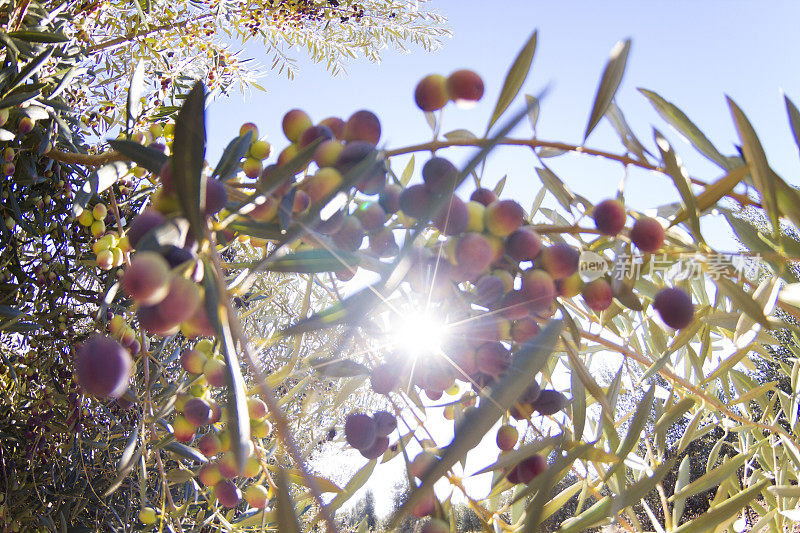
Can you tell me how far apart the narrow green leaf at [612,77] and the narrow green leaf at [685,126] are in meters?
0.13

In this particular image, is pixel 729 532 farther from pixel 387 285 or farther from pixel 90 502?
pixel 90 502

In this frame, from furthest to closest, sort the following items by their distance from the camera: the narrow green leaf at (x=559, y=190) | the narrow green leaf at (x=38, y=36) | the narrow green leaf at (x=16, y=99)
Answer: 1. the narrow green leaf at (x=38, y=36)
2. the narrow green leaf at (x=16, y=99)
3. the narrow green leaf at (x=559, y=190)

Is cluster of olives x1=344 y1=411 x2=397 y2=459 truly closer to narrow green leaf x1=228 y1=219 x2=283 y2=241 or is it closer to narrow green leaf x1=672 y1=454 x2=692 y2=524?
narrow green leaf x1=228 y1=219 x2=283 y2=241

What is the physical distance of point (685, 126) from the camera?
60 cm

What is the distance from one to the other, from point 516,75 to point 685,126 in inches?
9.2

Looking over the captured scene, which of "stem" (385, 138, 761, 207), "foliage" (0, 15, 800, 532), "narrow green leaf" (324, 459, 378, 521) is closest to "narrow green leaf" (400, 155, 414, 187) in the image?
"foliage" (0, 15, 800, 532)

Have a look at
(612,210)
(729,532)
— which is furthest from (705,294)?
(612,210)

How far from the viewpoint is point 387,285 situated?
0.34 m

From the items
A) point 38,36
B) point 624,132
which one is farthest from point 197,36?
point 624,132

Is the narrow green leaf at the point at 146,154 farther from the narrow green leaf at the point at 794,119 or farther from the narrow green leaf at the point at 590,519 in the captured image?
the narrow green leaf at the point at 794,119

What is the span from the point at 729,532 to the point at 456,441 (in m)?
0.75

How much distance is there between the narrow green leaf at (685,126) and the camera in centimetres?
58

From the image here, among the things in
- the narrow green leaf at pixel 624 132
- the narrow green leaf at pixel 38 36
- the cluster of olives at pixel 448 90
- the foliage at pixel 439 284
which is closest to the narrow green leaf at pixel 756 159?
the foliage at pixel 439 284

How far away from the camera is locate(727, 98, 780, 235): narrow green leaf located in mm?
437
